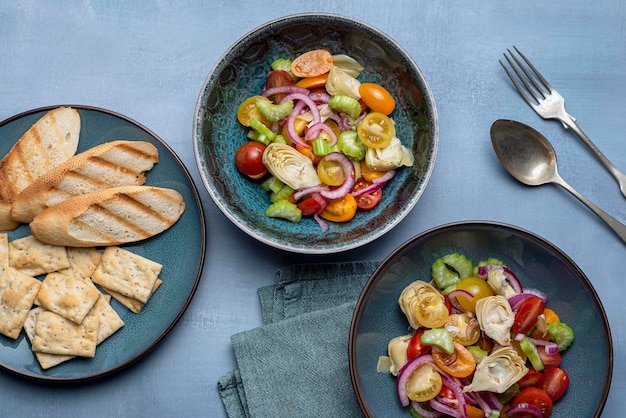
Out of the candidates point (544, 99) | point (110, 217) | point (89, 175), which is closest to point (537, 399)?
point (544, 99)

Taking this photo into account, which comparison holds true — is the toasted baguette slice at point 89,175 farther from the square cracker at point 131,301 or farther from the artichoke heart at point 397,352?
the artichoke heart at point 397,352

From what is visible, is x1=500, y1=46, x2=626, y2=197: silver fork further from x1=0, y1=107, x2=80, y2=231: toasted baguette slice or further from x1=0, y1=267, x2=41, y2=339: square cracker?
x1=0, y1=267, x2=41, y2=339: square cracker

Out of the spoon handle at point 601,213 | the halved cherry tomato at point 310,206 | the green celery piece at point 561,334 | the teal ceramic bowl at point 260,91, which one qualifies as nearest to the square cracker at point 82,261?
the teal ceramic bowl at point 260,91

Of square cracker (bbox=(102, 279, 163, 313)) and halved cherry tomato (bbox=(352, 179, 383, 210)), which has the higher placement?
halved cherry tomato (bbox=(352, 179, 383, 210))

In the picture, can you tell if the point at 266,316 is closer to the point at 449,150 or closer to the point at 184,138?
the point at 184,138

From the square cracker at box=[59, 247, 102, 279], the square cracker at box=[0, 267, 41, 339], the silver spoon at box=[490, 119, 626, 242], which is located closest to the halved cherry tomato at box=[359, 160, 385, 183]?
the silver spoon at box=[490, 119, 626, 242]
